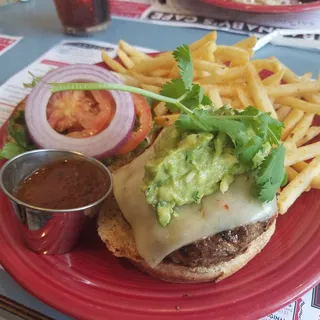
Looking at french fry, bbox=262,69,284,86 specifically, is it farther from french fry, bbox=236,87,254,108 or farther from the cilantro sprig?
the cilantro sprig

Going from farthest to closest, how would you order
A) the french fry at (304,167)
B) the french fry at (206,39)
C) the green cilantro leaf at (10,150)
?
the french fry at (206,39) → the green cilantro leaf at (10,150) → the french fry at (304,167)

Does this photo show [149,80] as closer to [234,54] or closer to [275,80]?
[234,54]

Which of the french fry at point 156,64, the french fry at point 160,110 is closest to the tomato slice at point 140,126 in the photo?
the french fry at point 160,110

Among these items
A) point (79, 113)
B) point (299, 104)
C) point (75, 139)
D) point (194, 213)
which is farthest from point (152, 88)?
point (194, 213)

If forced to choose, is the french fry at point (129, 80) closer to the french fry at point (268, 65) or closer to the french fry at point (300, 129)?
the french fry at point (268, 65)

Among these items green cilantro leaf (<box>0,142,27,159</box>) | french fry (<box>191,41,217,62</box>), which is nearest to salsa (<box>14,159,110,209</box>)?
green cilantro leaf (<box>0,142,27,159</box>)

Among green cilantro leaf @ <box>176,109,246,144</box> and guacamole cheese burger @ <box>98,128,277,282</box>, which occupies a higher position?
green cilantro leaf @ <box>176,109,246,144</box>

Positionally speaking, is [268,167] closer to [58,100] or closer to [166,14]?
[58,100]

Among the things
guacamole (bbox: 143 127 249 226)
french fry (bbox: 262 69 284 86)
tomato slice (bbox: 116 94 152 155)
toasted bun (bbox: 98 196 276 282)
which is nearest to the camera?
guacamole (bbox: 143 127 249 226)
